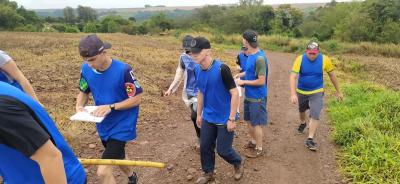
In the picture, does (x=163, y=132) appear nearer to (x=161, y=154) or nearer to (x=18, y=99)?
(x=161, y=154)

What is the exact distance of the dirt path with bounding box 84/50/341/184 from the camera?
206 inches

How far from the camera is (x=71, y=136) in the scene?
6.23 meters

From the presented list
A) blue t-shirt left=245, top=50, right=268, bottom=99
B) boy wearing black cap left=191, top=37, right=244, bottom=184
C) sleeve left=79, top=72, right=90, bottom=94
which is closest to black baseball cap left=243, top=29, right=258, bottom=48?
blue t-shirt left=245, top=50, right=268, bottom=99

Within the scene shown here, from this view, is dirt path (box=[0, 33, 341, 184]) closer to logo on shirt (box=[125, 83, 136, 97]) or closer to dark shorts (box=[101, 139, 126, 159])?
dark shorts (box=[101, 139, 126, 159])

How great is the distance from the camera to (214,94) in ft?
14.4

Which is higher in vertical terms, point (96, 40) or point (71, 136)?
point (96, 40)

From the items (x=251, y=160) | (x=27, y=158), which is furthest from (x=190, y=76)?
(x=27, y=158)

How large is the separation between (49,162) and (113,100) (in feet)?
6.40

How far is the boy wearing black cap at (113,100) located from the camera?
3598 mm

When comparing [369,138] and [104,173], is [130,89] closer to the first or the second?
[104,173]

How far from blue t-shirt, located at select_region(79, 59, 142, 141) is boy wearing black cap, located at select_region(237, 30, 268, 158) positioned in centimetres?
204

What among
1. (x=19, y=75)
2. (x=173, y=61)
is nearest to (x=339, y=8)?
(x=173, y=61)

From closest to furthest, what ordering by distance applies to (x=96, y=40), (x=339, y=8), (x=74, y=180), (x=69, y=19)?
(x=74, y=180)
(x=96, y=40)
(x=339, y=8)
(x=69, y=19)

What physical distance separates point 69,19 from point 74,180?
280ft
